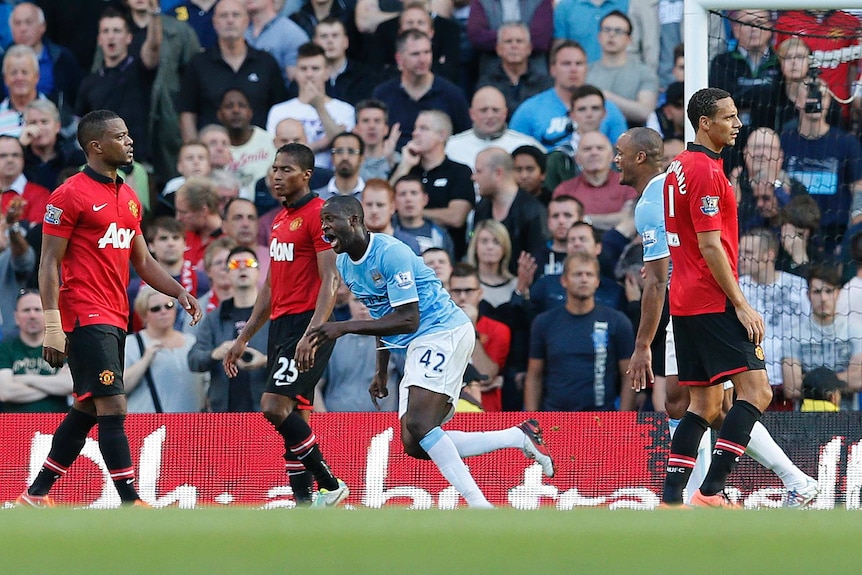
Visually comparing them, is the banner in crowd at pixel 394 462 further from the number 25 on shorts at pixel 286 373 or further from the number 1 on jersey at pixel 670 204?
the number 1 on jersey at pixel 670 204

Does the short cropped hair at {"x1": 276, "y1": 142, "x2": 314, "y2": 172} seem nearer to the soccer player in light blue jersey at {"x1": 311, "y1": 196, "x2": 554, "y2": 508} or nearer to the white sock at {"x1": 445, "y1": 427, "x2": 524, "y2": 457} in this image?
the soccer player in light blue jersey at {"x1": 311, "y1": 196, "x2": 554, "y2": 508}

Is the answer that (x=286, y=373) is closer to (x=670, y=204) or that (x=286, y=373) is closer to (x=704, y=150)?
(x=670, y=204)

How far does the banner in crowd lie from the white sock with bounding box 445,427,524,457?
986 millimetres

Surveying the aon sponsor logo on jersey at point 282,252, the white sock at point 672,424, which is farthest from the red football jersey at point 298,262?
the white sock at point 672,424

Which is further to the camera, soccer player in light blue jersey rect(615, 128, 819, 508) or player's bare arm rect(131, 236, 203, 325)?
player's bare arm rect(131, 236, 203, 325)

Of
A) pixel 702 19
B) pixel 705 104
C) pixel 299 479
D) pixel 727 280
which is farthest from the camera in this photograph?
pixel 702 19

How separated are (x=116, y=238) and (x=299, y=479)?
74.5 inches

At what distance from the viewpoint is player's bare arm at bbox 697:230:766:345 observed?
7.01 meters

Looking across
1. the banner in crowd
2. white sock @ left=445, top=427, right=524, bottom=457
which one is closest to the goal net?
the banner in crowd

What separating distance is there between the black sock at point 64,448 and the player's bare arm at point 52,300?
37cm

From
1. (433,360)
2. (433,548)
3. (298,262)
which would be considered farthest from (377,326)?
(433,548)

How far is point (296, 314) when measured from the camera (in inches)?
332

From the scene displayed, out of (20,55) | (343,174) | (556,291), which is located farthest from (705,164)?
(20,55)

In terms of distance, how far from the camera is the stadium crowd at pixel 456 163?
10.3 metres
